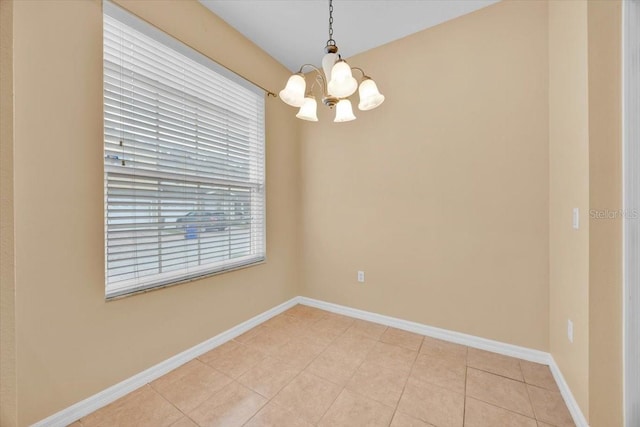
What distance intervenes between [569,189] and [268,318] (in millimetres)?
2706

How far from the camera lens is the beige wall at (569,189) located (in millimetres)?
1311

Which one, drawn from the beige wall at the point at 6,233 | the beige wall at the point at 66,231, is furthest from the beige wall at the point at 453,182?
the beige wall at the point at 6,233

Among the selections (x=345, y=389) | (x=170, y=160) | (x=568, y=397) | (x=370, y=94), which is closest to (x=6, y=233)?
(x=170, y=160)

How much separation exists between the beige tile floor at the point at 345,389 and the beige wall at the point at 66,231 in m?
0.27

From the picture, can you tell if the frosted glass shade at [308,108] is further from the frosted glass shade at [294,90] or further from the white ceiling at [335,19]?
the white ceiling at [335,19]

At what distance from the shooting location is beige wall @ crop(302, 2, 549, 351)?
1.92m

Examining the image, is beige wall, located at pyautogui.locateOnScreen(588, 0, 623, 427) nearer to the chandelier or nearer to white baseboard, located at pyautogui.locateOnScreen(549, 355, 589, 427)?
white baseboard, located at pyautogui.locateOnScreen(549, 355, 589, 427)

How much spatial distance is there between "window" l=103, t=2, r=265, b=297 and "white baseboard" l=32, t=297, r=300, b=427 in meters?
0.59

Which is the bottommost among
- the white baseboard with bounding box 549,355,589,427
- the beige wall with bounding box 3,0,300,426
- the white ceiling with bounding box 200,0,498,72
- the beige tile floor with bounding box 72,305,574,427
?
the beige tile floor with bounding box 72,305,574,427

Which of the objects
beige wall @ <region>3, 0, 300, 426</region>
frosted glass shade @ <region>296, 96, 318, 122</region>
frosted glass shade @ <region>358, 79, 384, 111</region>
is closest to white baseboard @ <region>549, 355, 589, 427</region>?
frosted glass shade @ <region>358, 79, 384, 111</region>

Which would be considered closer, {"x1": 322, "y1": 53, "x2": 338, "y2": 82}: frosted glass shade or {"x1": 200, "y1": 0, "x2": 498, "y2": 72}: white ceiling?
{"x1": 322, "y1": 53, "x2": 338, "y2": 82}: frosted glass shade

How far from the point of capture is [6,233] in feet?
2.21

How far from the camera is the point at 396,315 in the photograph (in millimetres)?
2502

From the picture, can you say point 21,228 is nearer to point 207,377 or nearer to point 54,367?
point 54,367
